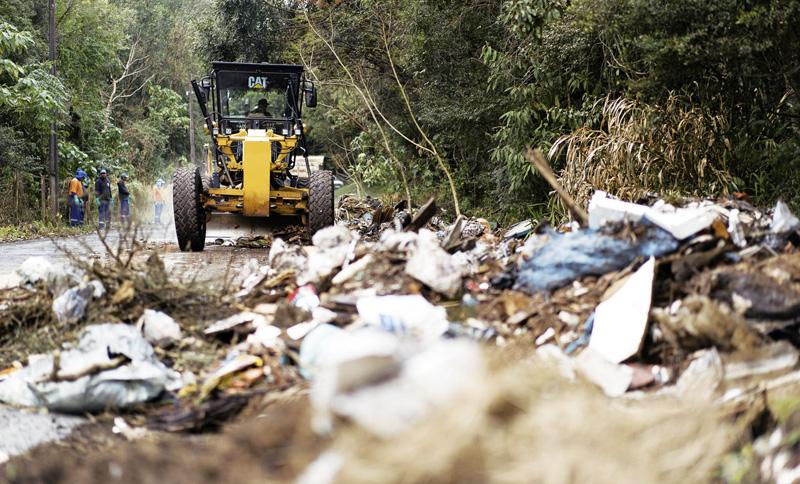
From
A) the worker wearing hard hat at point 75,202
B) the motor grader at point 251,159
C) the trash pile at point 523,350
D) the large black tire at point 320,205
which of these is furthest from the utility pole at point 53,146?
the trash pile at point 523,350

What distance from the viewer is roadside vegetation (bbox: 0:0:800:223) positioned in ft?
32.5

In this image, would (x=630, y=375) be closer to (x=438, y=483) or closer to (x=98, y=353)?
(x=438, y=483)

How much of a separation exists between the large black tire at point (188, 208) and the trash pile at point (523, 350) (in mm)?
5683

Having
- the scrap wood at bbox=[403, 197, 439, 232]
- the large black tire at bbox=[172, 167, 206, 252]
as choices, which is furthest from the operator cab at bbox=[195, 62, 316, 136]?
the scrap wood at bbox=[403, 197, 439, 232]

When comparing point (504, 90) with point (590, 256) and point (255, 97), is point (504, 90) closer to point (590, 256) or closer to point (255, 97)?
point (255, 97)

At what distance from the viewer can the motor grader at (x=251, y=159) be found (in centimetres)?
1236

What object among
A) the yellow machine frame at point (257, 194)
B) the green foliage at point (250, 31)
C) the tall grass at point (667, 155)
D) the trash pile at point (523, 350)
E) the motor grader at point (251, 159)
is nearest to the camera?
the trash pile at point (523, 350)

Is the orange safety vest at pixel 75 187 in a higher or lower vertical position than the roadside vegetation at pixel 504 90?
lower

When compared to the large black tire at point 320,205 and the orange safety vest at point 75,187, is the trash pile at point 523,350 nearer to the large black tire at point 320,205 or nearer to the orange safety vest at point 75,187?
the large black tire at point 320,205

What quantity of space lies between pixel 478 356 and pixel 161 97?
166 ft

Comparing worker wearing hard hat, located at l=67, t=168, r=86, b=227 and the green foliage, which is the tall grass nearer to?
worker wearing hard hat, located at l=67, t=168, r=86, b=227

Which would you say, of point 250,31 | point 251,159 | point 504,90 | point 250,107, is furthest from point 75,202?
point 504,90

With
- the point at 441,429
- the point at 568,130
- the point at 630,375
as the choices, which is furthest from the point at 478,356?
the point at 568,130

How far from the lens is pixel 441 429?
232cm
